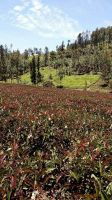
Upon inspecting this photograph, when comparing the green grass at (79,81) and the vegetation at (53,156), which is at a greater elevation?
the vegetation at (53,156)

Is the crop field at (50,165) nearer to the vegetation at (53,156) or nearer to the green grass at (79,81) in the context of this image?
the vegetation at (53,156)

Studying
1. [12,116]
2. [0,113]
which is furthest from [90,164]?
[0,113]

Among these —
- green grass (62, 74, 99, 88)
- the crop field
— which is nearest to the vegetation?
the crop field

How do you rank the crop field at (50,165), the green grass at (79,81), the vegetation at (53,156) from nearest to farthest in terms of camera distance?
the crop field at (50,165) → the vegetation at (53,156) → the green grass at (79,81)

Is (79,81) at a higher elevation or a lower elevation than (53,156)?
lower

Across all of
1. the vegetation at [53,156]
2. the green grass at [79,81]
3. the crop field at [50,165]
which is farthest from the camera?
the green grass at [79,81]

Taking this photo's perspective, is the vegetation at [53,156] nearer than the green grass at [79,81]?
Yes

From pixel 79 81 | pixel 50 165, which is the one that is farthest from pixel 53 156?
pixel 79 81

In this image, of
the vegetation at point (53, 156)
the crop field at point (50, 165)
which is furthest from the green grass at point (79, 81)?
the crop field at point (50, 165)

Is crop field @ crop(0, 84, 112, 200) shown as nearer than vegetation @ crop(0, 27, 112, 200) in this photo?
Yes

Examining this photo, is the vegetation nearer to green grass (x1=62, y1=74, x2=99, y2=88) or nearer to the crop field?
the crop field

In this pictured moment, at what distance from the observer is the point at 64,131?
10352 mm

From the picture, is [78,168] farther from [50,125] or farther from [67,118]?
[67,118]

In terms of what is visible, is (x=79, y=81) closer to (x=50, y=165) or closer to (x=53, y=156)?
(x=53, y=156)
